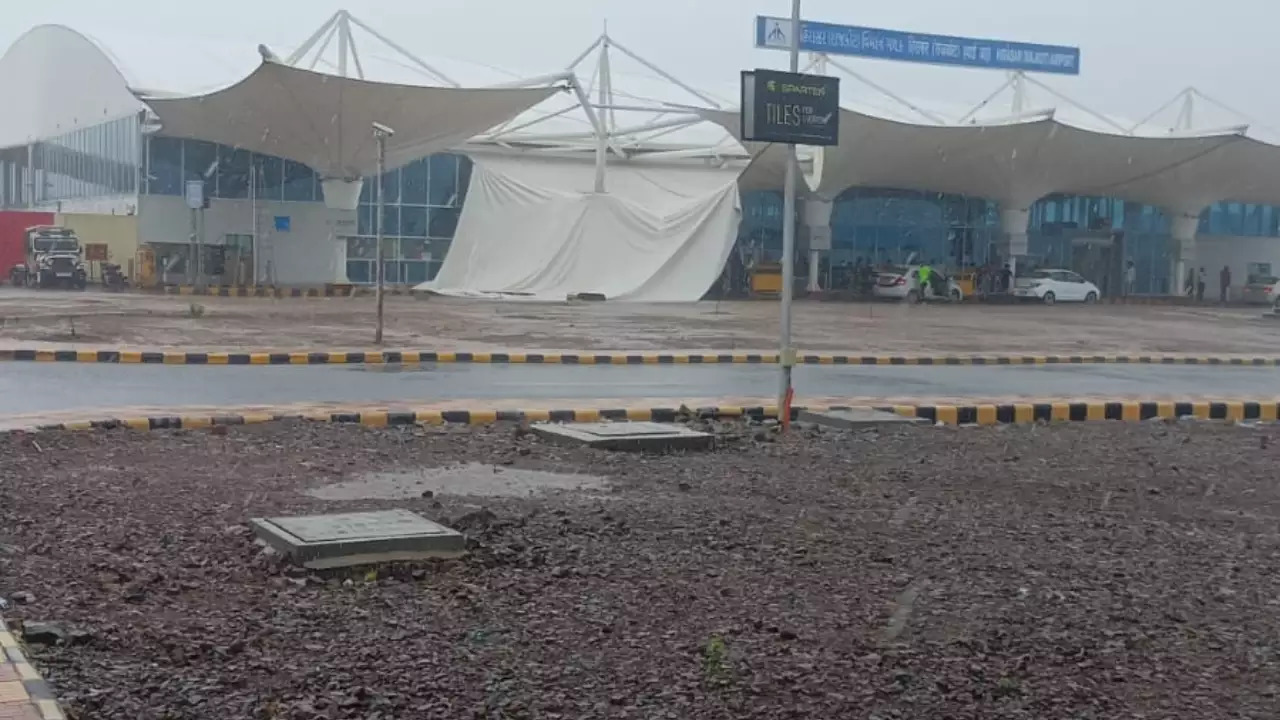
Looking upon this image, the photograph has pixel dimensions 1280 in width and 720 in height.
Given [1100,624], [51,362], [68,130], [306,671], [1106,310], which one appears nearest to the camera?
[306,671]

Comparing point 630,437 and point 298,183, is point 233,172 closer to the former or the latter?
point 298,183

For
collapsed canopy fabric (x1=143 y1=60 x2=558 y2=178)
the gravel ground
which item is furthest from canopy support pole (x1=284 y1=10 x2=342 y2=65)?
the gravel ground

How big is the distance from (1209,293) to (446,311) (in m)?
42.3

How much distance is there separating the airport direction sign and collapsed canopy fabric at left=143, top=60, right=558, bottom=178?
1028 inches

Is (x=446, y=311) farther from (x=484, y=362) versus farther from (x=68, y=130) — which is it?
(x=68, y=130)

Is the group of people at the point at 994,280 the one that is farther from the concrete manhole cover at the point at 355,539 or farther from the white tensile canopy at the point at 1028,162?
the concrete manhole cover at the point at 355,539

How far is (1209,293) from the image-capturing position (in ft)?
204

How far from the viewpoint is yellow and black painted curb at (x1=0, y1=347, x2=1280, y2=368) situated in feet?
56.3

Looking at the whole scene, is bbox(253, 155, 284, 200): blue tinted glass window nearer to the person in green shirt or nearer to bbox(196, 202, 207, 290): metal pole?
bbox(196, 202, 207, 290): metal pole

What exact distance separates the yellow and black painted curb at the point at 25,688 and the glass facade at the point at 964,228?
48436 mm

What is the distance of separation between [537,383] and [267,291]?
26145 mm

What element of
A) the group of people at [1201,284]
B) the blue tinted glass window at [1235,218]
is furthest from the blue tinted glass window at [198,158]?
the blue tinted glass window at [1235,218]

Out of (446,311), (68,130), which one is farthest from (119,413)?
(68,130)

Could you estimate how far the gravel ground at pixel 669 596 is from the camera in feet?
14.8
